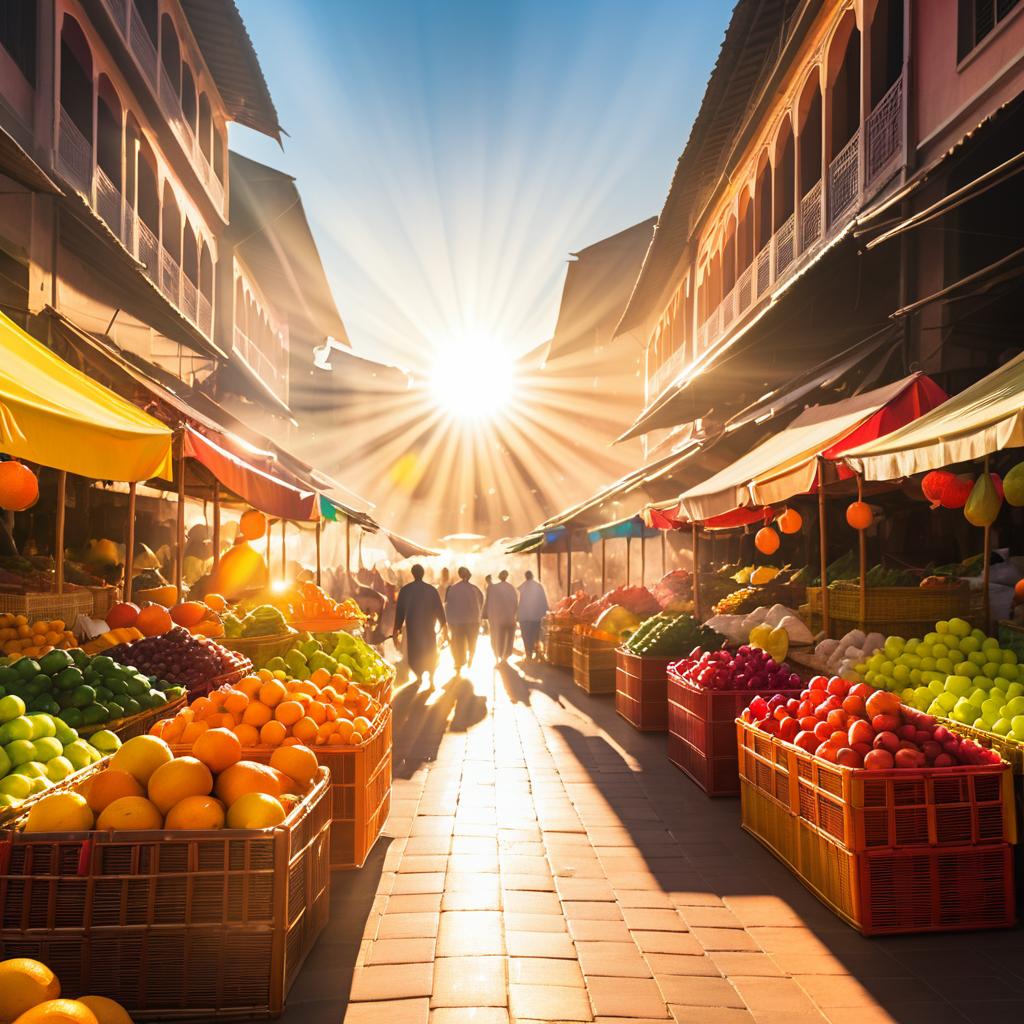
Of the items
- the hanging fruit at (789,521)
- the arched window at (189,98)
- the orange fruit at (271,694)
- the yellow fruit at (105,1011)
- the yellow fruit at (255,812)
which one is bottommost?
the yellow fruit at (105,1011)

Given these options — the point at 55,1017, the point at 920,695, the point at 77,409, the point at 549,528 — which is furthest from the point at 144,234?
the point at 55,1017

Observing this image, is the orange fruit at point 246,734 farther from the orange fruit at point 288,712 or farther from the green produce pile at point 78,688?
the green produce pile at point 78,688

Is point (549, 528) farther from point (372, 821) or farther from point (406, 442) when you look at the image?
point (406, 442)

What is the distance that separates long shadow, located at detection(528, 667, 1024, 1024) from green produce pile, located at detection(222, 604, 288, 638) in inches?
121

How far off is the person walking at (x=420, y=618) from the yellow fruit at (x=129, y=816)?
9.32m

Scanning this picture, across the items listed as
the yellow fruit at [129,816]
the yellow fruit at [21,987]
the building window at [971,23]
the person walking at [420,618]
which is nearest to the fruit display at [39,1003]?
the yellow fruit at [21,987]

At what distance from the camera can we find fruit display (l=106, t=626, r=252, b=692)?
5.93 meters

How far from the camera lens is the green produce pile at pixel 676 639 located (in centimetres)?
902

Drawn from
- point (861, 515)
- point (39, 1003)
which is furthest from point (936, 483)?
point (39, 1003)

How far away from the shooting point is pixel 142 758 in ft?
→ 11.4

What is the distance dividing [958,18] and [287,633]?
9.32 metres

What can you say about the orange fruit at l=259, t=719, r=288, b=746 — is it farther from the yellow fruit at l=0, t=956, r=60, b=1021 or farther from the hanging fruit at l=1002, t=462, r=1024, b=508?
the hanging fruit at l=1002, t=462, r=1024, b=508

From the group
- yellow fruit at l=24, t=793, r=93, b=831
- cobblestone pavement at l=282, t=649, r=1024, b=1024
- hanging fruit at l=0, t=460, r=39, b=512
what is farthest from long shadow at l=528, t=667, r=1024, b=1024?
hanging fruit at l=0, t=460, r=39, b=512

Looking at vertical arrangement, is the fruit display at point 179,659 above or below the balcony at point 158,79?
below
